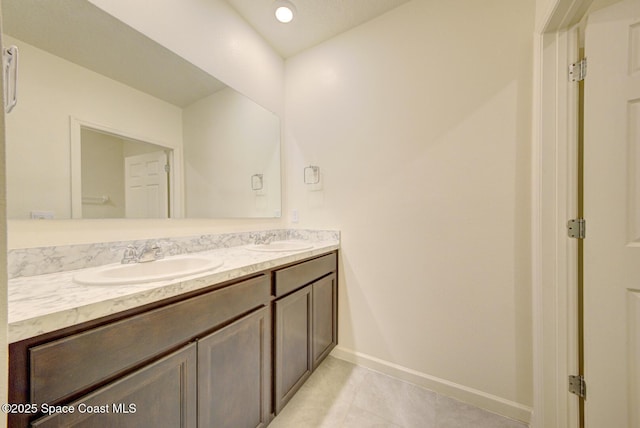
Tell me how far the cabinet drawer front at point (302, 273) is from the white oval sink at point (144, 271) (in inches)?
12.6

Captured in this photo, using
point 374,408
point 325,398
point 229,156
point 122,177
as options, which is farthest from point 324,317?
point 122,177

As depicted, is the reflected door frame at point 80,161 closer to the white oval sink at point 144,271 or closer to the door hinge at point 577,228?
the white oval sink at point 144,271

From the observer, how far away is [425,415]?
4.33 ft

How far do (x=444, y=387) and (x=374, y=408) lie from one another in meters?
0.46

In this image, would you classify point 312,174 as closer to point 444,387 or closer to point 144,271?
point 144,271

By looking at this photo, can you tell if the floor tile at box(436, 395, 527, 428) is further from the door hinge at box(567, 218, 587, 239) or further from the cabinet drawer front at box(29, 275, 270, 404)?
the cabinet drawer front at box(29, 275, 270, 404)

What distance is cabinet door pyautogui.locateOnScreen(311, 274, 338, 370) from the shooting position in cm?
154

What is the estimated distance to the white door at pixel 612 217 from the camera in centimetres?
97

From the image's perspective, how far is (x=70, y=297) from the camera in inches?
25.4

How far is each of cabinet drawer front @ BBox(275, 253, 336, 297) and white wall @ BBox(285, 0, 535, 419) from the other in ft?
0.65

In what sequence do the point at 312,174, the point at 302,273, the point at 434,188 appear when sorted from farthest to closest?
the point at 312,174, the point at 434,188, the point at 302,273

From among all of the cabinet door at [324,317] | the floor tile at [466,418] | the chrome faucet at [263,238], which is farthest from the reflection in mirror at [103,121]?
the floor tile at [466,418]

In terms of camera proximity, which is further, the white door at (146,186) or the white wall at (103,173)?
the white door at (146,186)

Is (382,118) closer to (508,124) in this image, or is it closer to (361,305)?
(508,124)
